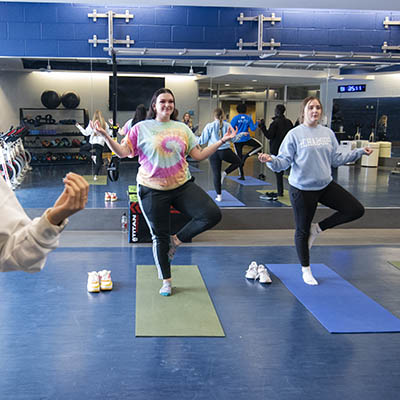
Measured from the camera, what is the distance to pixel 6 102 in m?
6.29

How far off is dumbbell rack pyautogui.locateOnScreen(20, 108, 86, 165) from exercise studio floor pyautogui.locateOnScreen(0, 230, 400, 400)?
101 inches

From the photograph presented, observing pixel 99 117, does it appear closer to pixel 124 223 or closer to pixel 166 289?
pixel 124 223

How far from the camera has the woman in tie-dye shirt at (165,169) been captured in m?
3.28

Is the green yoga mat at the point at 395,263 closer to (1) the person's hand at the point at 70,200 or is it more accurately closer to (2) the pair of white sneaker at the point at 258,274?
(2) the pair of white sneaker at the point at 258,274

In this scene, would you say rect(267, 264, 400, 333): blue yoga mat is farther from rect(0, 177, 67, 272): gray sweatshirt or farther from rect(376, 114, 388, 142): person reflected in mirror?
rect(376, 114, 388, 142): person reflected in mirror

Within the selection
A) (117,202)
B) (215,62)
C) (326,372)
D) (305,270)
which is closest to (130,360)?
(326,372)

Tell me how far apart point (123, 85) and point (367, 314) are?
4471 millimetres

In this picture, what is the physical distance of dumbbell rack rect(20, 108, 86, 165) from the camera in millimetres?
6324

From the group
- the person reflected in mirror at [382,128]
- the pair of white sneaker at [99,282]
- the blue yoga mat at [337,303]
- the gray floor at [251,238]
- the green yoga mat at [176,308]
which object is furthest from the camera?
the person reflected in mirror at [382,128]

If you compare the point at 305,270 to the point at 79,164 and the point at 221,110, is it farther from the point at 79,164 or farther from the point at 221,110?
the point at 79,164

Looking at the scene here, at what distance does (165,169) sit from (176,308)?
1055 millimetres

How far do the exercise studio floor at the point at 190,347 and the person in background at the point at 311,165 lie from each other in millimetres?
705

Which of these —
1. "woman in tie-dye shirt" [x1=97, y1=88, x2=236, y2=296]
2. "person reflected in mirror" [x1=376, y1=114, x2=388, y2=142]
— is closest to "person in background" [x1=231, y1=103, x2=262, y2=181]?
"person reflected in mirror" [x1=376, y1=114, x2=388, y2=142]

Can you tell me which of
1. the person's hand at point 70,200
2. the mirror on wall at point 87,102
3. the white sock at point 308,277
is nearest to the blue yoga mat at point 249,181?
the mirror on wall at point 87,102
